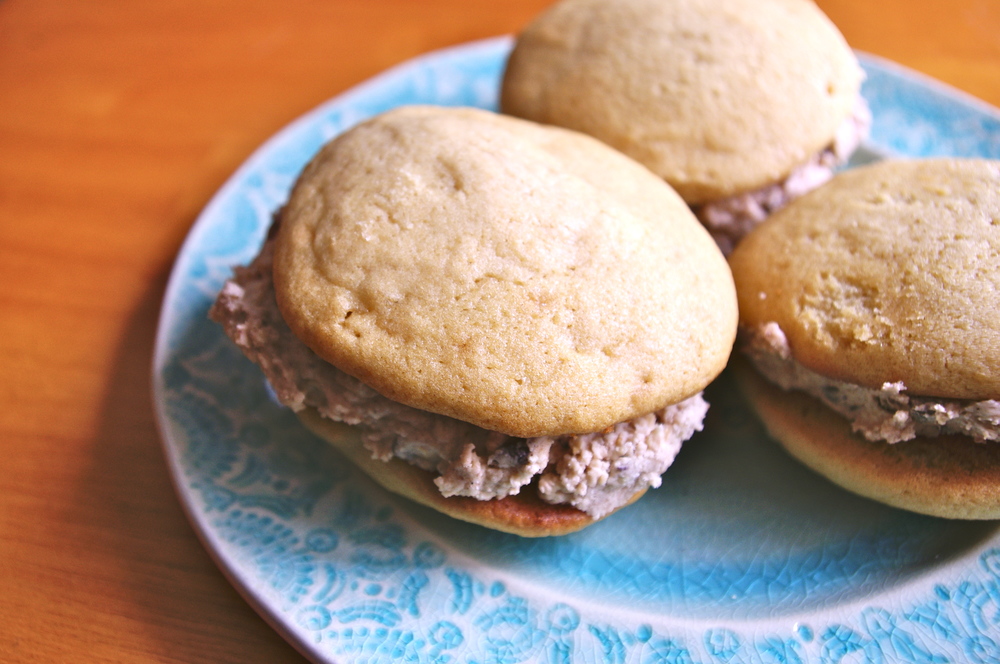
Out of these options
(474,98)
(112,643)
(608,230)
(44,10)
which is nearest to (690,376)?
(608,230)

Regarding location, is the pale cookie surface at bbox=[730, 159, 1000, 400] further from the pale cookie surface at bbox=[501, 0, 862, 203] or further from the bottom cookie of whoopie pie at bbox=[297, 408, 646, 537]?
the bottom cookie of whoopie pie at bbox=[297, 408, 646, 537]

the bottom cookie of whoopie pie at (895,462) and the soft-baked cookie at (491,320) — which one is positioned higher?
the soft-baked cookie at (491,320)

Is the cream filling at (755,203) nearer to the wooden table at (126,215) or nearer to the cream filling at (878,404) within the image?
the cream filling at (878,404)

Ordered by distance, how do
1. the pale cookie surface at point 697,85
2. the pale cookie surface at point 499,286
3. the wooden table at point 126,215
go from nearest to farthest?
1. the pale cookie surface at point 499,286
2. the wooden table at point 126,215
3. the pale cookie surface at point 697,85

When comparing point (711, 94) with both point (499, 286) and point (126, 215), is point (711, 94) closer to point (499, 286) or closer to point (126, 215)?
point (499, 286)

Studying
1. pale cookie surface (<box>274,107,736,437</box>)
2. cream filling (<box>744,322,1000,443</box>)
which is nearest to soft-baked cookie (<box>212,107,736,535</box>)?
pale cookie surface (<box>274,107,736,437</box>)

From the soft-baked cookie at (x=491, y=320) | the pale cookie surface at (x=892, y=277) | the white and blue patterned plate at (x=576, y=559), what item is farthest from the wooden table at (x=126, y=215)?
the pale cookie surface at (x=892, y=277)
